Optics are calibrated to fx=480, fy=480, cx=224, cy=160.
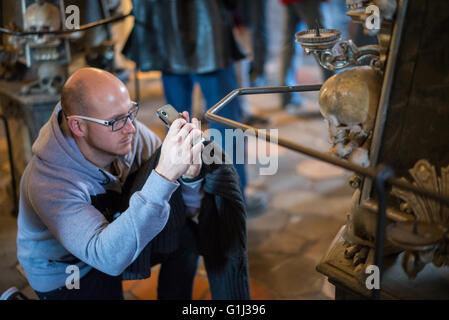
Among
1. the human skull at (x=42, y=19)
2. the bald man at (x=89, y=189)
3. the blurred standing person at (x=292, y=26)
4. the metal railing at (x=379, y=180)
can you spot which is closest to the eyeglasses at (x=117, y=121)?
the bald man at (x=89, y=189)

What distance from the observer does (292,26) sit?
4215 mm

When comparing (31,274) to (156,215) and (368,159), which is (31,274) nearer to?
(156,215)

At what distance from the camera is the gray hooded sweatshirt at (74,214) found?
4.65 feet

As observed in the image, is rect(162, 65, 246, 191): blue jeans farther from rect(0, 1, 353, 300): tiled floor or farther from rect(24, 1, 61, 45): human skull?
rect(24, 1, 61, 45): human skull

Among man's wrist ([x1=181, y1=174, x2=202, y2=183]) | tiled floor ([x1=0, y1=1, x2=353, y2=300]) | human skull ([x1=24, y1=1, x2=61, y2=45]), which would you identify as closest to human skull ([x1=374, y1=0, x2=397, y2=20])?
man's wrist ([x1=181, y1=174, x2=202, y2=183])

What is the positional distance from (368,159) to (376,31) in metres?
0.30

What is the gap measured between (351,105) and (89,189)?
37.6 inches

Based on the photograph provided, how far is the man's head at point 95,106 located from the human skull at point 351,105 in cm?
74

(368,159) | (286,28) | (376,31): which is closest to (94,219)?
(368,159)

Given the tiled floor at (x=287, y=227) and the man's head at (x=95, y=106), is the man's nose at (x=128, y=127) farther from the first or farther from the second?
the tiled floor at (x=287, y=227)

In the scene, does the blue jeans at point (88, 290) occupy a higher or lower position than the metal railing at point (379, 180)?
lower

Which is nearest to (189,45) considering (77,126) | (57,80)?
(57,80)

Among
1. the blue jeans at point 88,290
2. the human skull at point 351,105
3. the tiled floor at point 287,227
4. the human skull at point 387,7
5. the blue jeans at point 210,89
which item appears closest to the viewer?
the human skull at point 387,7

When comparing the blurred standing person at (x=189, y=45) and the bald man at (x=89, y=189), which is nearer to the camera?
the bald man at (x=89, y=189)
